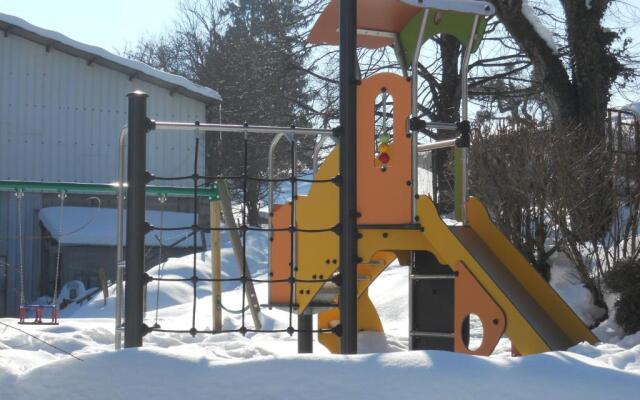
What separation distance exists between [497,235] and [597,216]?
243cm

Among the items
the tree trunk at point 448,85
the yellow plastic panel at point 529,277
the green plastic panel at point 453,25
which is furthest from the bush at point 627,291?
the tree trunk at point 448,85

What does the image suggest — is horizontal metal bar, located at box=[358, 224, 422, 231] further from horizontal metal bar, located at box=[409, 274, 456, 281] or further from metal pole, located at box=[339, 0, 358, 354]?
metal pole, located at box=[339, 0, 358, 354]

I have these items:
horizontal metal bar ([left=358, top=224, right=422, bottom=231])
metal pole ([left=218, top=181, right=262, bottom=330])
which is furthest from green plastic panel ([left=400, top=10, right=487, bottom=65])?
metal pole ([left=218, top=181, right=262, bottom=330])

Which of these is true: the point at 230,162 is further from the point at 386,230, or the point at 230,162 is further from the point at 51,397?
the point at 51,397

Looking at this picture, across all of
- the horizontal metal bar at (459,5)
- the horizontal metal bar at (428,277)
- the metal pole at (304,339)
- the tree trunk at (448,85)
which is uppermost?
the tree trunk at (448,85)

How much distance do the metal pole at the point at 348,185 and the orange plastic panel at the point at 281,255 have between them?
1847mm

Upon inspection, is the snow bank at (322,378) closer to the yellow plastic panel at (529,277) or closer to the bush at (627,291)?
the yellow plastic panel at (529,277)

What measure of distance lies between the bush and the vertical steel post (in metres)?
4.19

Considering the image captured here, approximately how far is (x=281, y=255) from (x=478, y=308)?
67.3 inches

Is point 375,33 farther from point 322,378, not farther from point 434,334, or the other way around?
point 322,378

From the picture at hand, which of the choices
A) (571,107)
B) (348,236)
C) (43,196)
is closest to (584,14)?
(571,107)

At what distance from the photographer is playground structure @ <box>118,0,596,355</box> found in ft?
16.7

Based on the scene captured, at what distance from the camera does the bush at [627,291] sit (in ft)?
24.0

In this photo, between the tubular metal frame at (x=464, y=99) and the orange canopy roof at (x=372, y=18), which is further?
the orange canopy roof at (x=372, y=18)
